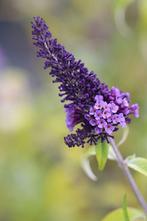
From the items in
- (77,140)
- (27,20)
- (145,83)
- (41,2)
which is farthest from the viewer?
(27,20)

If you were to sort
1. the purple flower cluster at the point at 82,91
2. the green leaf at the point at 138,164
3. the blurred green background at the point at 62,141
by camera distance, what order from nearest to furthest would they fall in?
the purple flower cluster at the point at 82,91
the green leaf at the point at 138,164
the blurred green background at the point at 62,141

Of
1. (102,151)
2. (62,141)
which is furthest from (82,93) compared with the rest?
(62,141)

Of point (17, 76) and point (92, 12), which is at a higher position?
point (92, 12)

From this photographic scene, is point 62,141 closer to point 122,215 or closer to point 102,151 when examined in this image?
point 122,215

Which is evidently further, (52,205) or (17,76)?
(17,76)

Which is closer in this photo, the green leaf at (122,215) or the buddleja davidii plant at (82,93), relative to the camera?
the buddleja davidii plant at (82,93)

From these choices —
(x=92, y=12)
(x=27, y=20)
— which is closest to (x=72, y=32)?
(x=92, y=12)

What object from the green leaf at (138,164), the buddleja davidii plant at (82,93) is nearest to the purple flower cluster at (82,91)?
the buddleja davidii plant at (82,93)

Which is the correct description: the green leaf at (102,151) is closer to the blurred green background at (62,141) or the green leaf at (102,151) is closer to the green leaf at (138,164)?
the green leaf at (138,164)

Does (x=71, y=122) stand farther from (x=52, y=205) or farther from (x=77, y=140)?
(x=52, y=205)
